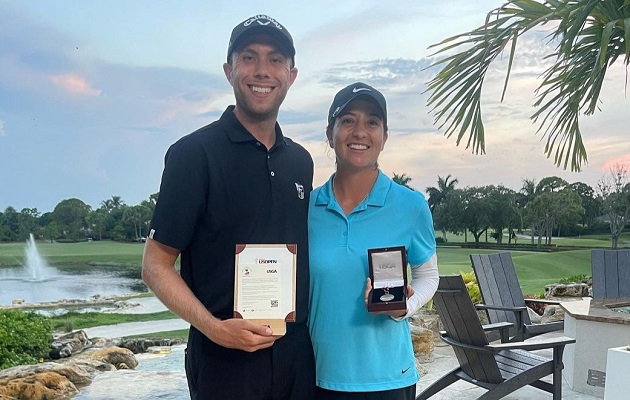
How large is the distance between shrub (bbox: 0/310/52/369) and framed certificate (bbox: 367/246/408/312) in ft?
16.4

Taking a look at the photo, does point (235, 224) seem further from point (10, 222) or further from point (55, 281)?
point (55, 281)

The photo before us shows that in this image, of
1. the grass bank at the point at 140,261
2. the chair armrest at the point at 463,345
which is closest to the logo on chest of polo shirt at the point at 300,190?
the chair armrest at the point at 463,345

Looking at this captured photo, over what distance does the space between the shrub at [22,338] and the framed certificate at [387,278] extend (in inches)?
196

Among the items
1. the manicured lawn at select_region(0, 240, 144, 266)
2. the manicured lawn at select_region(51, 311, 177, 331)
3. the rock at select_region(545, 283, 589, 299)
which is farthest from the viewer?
the manicured lawn at select_region(0, 240, 144, 266)

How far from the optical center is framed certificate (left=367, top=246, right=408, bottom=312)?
174 centimetres

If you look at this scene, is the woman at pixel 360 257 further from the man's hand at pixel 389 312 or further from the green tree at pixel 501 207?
the green tree at pixel 501 207

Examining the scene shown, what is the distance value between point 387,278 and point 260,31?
848mm

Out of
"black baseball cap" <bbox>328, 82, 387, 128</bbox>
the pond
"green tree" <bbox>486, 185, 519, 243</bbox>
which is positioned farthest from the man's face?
the pond

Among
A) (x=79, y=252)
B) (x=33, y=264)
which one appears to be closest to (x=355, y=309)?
(x=33, y=264)

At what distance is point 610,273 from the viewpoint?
5.32 metres

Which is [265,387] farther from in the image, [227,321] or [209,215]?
[209,215]

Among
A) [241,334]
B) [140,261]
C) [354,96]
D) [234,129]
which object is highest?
[354,96]

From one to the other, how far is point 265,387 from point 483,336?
1.86m

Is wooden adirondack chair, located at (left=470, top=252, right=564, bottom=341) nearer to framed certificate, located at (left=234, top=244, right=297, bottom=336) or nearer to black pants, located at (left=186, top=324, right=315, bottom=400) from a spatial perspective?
black pants, located at (left=186, top=324, right=315, bottom=400)
